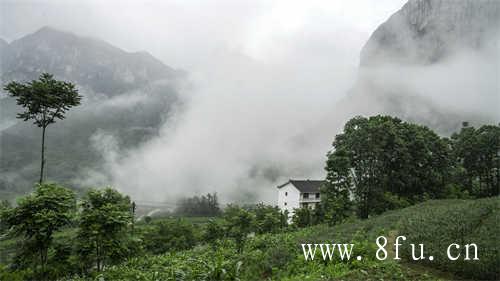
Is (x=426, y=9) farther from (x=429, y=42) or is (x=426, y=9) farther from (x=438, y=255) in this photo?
(x=438, y=255)

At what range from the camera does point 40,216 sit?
29.2 feet

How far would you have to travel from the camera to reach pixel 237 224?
16.6 meters

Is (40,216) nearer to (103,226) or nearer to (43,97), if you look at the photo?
(103,226)

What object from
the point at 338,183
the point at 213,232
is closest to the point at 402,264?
the point at 213,232

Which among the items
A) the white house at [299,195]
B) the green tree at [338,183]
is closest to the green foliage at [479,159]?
the green tree at [338,183]

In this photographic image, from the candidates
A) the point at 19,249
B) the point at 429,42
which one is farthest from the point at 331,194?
the point at 429,42

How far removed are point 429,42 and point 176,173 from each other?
152m

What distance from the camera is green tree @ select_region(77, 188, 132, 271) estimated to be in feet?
31.4

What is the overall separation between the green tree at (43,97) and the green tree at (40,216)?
25.3 feet

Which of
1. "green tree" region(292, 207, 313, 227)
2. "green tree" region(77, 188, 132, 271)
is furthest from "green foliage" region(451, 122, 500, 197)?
"green tree" region(77, 188, 132, 271)

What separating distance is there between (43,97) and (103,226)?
11.0m

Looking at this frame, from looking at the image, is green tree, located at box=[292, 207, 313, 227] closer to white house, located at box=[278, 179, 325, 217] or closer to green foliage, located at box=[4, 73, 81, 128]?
white house, located at box=[278, 179, 325, 217]

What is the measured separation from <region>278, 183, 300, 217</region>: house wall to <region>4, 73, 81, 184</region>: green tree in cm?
3823

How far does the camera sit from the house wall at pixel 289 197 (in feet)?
162
